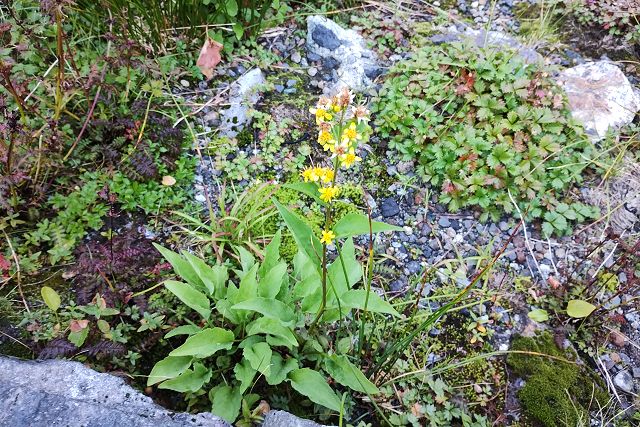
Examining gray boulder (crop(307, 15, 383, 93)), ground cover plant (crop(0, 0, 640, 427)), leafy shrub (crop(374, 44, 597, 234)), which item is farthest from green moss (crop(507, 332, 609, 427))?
gray boulder (crop(307, 15, 383, 93))

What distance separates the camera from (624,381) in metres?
2.57

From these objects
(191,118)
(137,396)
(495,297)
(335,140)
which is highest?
(335,140)

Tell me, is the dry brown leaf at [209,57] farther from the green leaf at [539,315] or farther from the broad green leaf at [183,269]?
the green leaf at [539,315]

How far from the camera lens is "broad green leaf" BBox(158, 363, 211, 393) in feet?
6.66

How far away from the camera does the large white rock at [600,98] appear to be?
3400 millimetres

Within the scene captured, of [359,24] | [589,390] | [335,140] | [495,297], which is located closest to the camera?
[335,140]

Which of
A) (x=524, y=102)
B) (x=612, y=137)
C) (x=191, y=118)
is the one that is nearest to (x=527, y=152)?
(x=524, y=102)

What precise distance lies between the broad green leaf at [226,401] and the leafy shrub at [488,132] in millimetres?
1783

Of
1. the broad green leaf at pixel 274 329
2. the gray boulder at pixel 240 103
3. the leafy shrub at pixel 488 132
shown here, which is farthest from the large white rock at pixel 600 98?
the broad green leaf at pixel 274 329

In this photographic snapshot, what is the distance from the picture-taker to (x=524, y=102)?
329cm

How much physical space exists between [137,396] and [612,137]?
336 cm

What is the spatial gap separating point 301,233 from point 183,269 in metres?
0.74

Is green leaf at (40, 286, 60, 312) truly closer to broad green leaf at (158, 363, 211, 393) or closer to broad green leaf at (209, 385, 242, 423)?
broad green leaf at (158, 363, 211, 393)

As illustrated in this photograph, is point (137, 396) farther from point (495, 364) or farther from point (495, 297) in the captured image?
point (495, 297)
